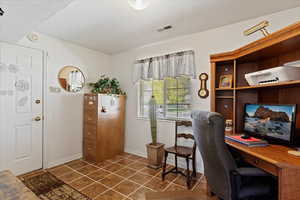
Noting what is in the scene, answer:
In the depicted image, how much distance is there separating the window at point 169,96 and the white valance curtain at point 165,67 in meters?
0.15

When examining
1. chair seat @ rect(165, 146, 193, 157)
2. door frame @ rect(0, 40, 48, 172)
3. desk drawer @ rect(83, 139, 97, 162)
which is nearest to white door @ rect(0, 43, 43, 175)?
door frame @ rect(0, 40, 48, 172)

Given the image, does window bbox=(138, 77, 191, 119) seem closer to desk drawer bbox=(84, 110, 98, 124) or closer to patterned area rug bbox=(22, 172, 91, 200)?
desk drawer bbox=(84, 110, 98, 124)

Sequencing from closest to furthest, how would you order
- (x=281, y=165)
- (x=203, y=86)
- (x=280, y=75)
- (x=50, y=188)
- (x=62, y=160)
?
(x=281, y=165)
(x=280, y=75)
(x=50, y=188)
(x=203, y=86)
(x=62, y=160)

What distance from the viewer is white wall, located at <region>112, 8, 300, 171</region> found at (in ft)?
7.21

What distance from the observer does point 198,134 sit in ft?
4.52

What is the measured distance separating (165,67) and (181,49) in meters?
0.46

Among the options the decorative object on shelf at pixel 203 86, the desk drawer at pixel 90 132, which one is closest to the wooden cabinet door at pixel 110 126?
the desk drawer at pixel 90 132

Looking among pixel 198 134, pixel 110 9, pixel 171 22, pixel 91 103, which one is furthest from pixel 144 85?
pixel 198 134

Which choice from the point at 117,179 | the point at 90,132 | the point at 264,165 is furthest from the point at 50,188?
the point at 264,165

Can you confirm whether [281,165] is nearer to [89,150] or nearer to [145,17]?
[145,17]

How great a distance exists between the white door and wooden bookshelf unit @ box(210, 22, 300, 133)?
3019 mm

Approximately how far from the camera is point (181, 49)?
2.88 metres

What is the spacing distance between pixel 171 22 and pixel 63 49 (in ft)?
7.41

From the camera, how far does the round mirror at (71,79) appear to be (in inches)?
120
